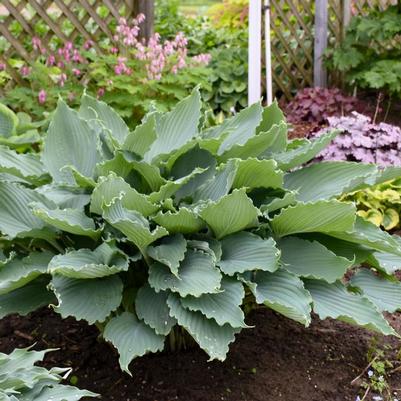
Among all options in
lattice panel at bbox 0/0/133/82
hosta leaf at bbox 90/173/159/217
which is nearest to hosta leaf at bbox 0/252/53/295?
hosta leaf at bbox 90/173/159/217

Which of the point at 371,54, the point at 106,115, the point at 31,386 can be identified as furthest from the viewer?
the point at 371,54

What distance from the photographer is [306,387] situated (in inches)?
99.5

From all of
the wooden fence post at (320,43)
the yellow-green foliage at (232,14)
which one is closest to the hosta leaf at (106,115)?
the wooden fence post at (320,43)

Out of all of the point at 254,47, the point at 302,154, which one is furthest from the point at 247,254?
the point at 254,47

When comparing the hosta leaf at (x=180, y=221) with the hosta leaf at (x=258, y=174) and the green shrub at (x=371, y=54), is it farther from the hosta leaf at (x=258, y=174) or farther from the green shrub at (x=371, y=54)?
the green shrub at (x=371, y=54)

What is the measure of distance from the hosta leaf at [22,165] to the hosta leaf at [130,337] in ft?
2.13

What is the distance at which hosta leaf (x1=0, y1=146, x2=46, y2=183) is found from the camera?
2506 millimetres

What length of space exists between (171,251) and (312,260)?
1.67 ft

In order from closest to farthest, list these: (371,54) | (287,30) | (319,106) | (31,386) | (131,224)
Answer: (31,386)
(131,224)
(319,106)
(371,54)
(287,30)

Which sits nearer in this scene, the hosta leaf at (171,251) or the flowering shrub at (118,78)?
the hosta leaf at (171,251)

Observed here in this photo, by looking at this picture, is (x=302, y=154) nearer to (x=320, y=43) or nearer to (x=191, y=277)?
(x=191, y=277)

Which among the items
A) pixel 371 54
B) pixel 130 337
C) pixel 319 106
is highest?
pixel 130 337

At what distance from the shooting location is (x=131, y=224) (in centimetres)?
210

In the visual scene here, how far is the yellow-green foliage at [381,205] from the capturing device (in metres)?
4.11
